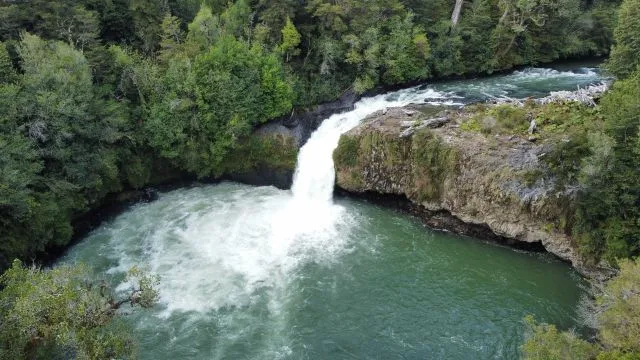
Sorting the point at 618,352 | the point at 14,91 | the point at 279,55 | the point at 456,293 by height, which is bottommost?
the point at 456,293

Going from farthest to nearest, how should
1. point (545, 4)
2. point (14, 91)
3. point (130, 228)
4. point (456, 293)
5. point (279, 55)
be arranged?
point (545, 4) < point (279, 55) < point (130, 228) < point (14, 91) < point (456, 293)

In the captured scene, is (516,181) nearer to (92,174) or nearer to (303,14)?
(303,14)

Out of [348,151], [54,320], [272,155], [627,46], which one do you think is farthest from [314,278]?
[627,46]

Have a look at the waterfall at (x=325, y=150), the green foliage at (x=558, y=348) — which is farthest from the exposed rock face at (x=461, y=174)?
the green foliage at (x=558, y=348)

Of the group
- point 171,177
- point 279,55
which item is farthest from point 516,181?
point 171,177

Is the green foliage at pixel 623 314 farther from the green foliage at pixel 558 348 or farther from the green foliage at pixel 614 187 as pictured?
the green foliage at pixel 614 187

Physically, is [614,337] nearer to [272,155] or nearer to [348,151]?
[348,151]
